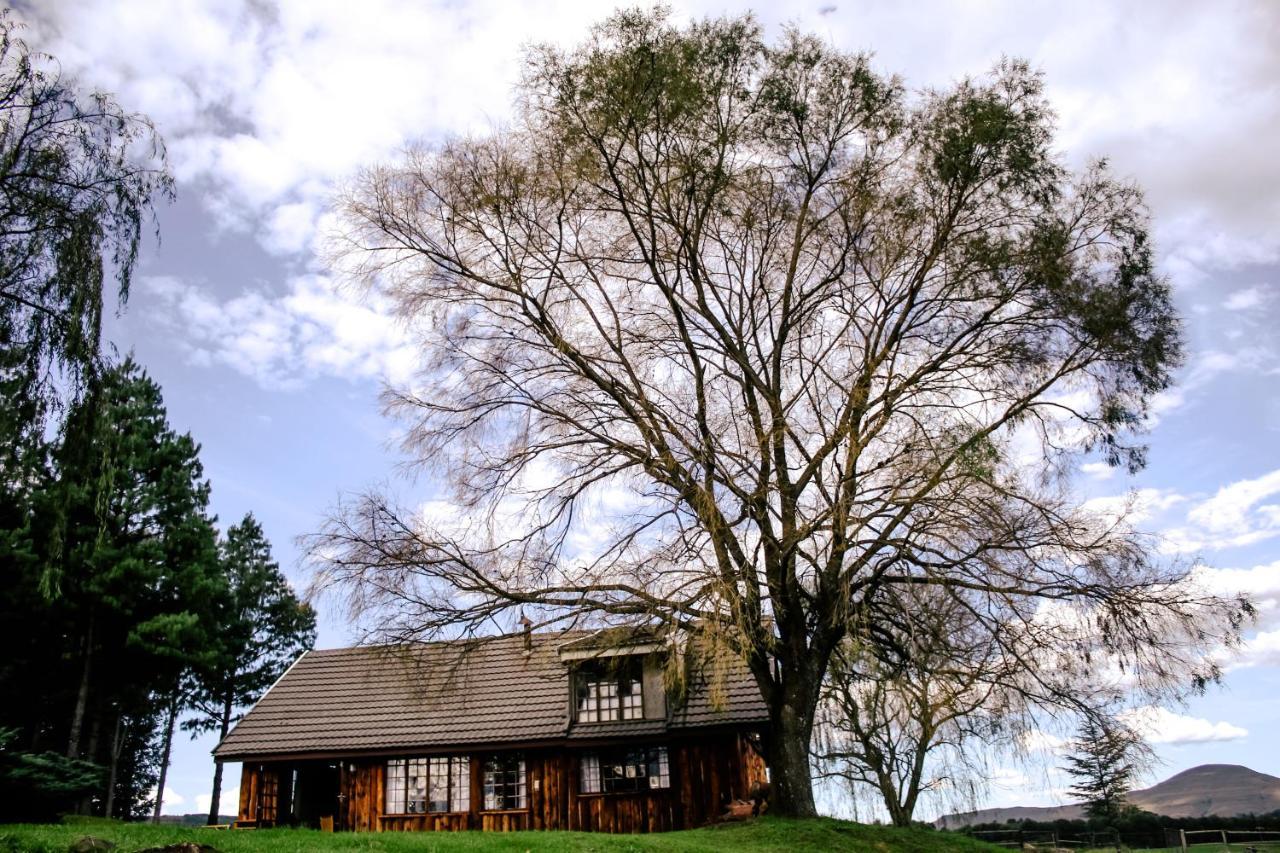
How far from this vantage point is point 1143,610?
44.2 ft

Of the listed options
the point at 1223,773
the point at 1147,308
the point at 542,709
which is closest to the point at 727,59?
the point at 1147,308

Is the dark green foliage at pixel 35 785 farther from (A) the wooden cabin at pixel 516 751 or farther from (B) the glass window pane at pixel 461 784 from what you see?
(B) the glass window pane at pixel 461 784

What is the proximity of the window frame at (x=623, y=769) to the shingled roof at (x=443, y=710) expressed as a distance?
610mm

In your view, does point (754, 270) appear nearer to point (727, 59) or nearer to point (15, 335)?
point (727, 59)

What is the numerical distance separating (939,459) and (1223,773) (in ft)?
467

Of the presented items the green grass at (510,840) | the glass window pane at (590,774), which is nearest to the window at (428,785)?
the glass window pane at (590,774)

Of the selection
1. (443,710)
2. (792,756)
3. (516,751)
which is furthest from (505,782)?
(792,756)

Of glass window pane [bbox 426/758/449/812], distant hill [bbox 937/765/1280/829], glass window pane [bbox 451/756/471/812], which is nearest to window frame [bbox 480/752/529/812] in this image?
glass window pane [bbox 451/756/471/812]

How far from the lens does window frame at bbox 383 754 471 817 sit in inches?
845

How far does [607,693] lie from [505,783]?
3.12 m

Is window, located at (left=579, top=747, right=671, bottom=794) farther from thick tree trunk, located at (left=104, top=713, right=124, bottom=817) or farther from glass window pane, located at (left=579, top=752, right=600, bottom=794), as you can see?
thick tree trunk, located at (left=104, top=713, right=124, bottom=817)

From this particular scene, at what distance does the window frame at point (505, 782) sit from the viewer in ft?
69.7

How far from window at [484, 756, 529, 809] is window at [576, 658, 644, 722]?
1.87m

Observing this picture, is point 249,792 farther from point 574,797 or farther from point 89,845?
point 89,845
